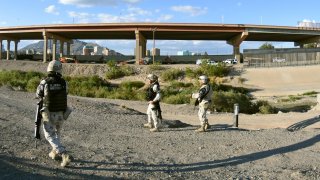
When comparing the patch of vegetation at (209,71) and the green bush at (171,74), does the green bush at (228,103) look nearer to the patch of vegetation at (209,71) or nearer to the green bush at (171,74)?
the patch of vegetation at (209,71)

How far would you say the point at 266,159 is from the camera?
10.6 m

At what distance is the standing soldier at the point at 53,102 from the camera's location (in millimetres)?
8578

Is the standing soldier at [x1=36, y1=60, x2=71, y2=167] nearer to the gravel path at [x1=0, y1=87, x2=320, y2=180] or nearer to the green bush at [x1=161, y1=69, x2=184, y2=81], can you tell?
the gravel path at [x1=0, y1=87, x2=320, y2=180]

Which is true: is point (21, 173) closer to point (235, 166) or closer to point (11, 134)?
point (11, 134)

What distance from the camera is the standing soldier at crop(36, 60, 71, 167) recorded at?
338 inches

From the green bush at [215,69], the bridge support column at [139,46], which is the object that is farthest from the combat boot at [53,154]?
the bridge support column at [139,46]

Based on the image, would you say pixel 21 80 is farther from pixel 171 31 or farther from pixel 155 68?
pixel 171 31

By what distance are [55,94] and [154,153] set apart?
2.91 m

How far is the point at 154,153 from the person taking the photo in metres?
10.5

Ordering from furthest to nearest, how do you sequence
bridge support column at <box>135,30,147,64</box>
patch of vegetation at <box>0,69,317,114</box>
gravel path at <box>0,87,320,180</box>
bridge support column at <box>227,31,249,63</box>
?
bridge support column at <box>135,30,147,64</box> → bridge support column at <box>227,31,249,63</box> → patch of vegetation at <box>0,69,317,114</box> → gravel path at <box>0,87,320,180</box>

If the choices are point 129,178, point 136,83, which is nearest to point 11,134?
point 129,178

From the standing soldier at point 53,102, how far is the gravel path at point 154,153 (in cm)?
35

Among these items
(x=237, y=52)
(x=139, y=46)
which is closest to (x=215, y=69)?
(x=237, y=52)

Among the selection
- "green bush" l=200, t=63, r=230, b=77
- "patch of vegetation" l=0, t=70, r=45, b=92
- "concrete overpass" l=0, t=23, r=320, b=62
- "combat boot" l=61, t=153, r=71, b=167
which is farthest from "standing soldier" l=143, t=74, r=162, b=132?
"concrete overpass" l=0, t=23, r=320, b=62
